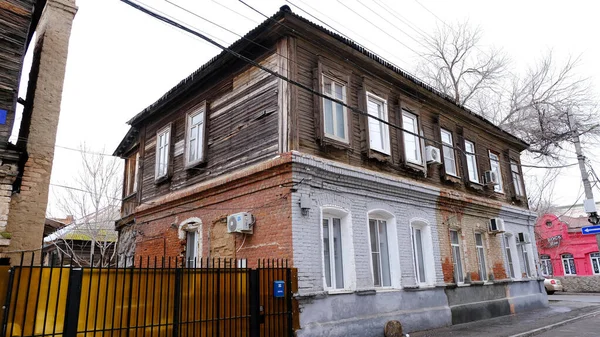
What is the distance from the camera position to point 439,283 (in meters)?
11.6

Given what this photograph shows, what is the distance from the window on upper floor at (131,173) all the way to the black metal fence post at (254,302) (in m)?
9.56

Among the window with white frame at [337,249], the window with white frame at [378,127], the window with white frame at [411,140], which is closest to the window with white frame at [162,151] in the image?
the window with white frame at [337,249]

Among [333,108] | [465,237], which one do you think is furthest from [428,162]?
[333,108]

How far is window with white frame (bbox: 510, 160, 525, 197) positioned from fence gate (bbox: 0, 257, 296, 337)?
14.0 meters

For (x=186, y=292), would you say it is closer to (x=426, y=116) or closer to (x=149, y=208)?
(x=149, y=208)

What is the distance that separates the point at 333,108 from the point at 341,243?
3.38 metres

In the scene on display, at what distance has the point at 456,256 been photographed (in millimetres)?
13086

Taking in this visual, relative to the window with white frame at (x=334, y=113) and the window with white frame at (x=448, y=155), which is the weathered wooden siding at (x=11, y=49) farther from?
the window with white frame at (x=448, y=155)

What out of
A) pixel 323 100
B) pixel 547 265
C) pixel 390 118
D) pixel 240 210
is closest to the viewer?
pixel 240 210

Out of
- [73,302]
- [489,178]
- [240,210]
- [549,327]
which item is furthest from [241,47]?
[549,327]

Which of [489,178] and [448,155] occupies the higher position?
[448,155]

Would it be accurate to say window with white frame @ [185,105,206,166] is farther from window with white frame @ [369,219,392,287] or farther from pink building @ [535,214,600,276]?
pink building @ [535,214,600,276]

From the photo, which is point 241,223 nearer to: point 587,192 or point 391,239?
point 391,239

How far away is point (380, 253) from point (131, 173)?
36.5 feet
